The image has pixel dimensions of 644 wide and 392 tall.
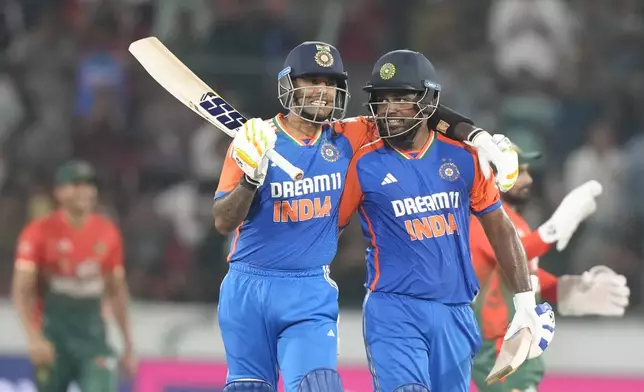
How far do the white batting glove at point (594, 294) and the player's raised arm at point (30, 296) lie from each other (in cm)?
364

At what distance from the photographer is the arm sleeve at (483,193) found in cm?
557

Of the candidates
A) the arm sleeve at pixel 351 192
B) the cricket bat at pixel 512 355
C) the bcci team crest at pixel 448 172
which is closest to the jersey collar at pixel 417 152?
the bcci team crest at pixel 448 172

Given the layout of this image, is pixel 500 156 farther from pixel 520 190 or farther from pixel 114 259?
pixel 114 259

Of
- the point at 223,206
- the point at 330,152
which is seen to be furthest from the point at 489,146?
the point at 223,206

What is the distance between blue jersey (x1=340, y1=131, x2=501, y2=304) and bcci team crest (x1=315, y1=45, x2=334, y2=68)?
17.0 inches

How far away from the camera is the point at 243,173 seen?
209 inches

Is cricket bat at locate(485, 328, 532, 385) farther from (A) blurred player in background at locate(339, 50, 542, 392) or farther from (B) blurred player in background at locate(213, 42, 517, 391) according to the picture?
(B) blurred player in background at locate(213, 42, 517, 391)

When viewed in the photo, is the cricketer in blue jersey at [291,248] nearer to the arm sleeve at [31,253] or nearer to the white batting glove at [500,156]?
the white batting glove at [500,156]

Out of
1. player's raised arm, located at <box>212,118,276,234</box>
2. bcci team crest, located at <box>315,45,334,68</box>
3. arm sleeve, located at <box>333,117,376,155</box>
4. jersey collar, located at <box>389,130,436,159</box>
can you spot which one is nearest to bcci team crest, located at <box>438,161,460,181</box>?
jersey collar, located at <box>389,130,436,159</box>

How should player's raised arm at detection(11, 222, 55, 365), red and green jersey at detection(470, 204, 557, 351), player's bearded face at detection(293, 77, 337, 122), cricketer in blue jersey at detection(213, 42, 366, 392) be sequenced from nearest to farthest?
cricketer in blue jersey at detection(213, 42, 366, 392)
player's bearded face at detection(293, 77, 337, 122)
red and green jersey at detection(470, 204, 557, 351)
player's raised arm at detection(11, 222, 55, 365)

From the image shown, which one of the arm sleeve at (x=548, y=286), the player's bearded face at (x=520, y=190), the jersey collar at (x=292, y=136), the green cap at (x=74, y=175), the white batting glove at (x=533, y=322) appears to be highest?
the green cap at (x=74, y=175)

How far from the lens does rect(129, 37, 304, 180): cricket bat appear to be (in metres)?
5.74

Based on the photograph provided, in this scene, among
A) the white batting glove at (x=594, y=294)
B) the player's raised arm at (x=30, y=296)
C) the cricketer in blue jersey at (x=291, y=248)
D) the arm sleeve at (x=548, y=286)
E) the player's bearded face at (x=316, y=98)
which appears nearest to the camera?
the cricketer in blue jersey at (x=291, y=248)

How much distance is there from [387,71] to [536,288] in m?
1.88
